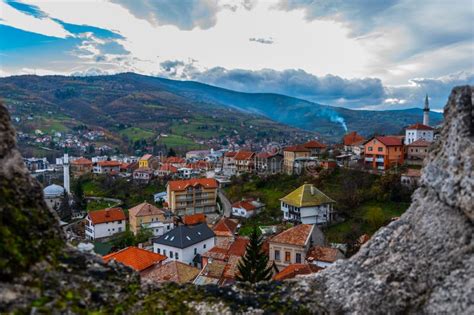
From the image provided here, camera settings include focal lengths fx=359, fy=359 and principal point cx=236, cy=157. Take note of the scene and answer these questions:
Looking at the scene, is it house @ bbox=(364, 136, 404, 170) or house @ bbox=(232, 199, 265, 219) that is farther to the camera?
house @ bbox=(364, 136, 404, 170)

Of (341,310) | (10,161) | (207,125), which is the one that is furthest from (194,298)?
(207,125)

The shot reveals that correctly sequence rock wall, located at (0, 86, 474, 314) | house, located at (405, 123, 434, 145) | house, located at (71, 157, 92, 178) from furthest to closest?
1. house, located at (71, 157, 92, 178)
2. house, located at (405, 123, 434, 145)
3. rock wall, located at (0, 86, 474, 314)

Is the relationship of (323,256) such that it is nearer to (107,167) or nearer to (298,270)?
(298,270)

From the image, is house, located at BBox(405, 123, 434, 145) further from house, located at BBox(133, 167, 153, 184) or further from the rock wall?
the rock wall

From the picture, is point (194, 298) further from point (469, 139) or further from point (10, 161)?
point (469, 139)

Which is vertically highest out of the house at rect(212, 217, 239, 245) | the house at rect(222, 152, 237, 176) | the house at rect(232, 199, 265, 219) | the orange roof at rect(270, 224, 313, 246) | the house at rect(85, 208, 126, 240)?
the house at rect(222, 152, 237, 176)

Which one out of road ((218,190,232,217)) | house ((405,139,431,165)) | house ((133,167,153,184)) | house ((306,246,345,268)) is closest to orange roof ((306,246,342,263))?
house ((306,246,345,268))
